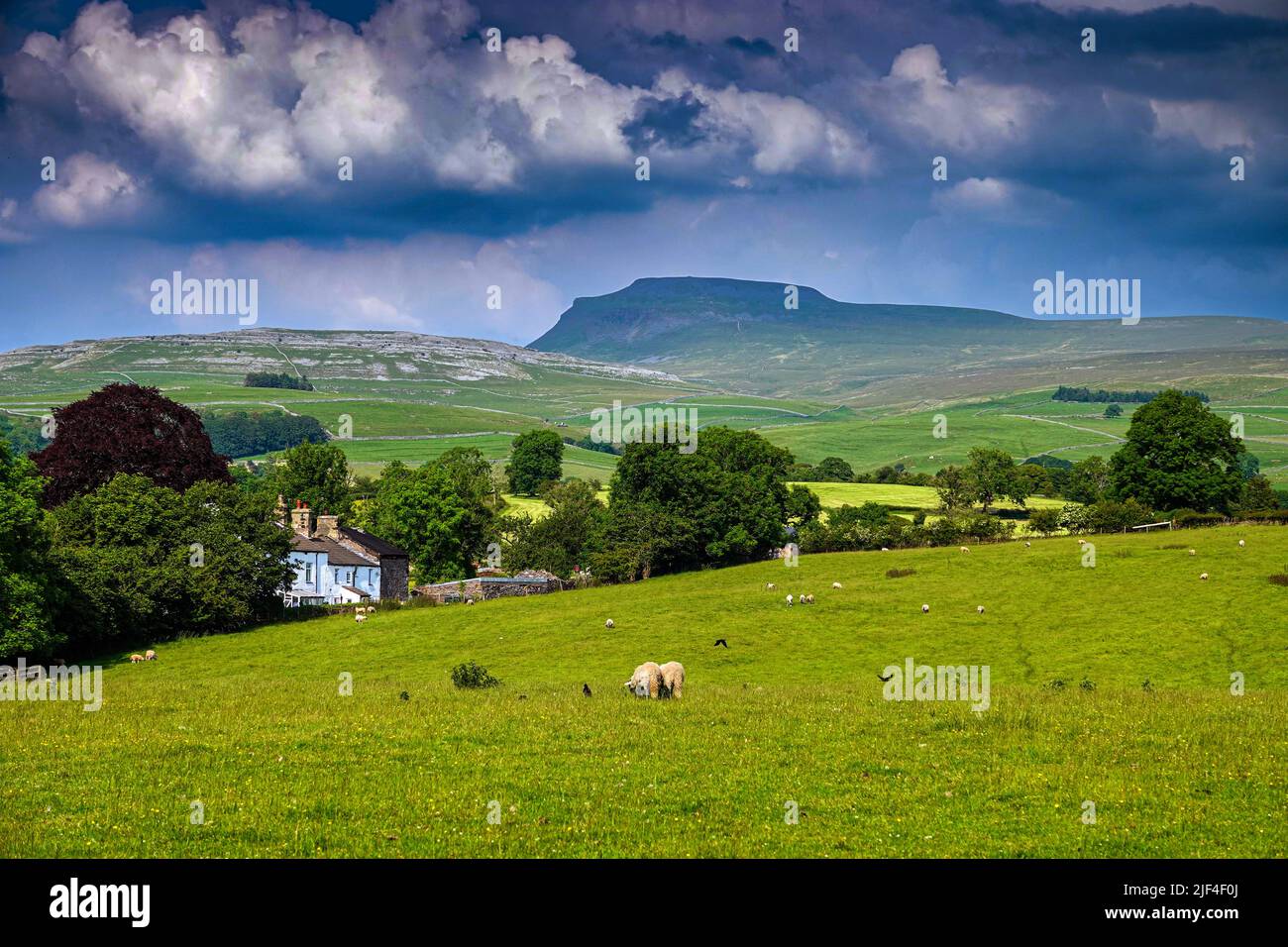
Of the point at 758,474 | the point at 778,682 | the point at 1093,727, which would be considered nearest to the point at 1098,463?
the point at 758,474

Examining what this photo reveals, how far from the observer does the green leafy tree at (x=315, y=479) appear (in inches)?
5285

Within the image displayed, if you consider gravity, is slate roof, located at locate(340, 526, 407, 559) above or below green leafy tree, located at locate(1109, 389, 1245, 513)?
below

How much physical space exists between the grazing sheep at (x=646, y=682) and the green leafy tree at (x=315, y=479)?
103 m

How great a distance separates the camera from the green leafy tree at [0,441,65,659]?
52.0 m

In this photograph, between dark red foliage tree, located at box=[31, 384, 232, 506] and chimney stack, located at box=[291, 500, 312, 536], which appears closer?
dark red foliage tree, located at box=[31, 384, 232, 506]

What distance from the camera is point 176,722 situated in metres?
28.3

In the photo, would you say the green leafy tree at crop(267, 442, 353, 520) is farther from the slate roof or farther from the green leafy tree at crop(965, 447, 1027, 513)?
the green leafy tree at crop(965, 447, 1027, 513)

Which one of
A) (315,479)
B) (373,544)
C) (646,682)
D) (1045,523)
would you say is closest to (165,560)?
(373,544)

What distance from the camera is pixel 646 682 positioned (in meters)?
34.8

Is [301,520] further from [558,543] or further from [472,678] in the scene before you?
[472,678]

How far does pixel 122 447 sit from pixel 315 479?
43.7 meters

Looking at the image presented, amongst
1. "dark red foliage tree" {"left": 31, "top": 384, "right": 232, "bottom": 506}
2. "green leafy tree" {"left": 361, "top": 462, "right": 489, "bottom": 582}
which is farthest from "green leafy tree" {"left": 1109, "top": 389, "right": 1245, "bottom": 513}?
"dark red foliage tree" {"left": 31, "top": 384, "right": 232, "bottom": 506}

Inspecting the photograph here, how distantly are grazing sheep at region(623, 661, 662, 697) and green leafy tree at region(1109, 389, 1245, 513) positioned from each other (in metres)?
84.4
